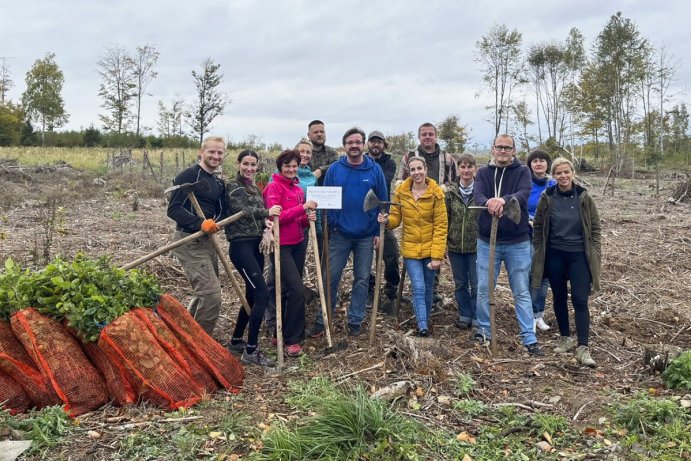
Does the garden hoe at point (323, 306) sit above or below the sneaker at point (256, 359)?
above

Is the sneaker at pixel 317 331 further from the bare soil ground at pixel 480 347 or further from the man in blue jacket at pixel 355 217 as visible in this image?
the man in blue jacket at pixel 355 217

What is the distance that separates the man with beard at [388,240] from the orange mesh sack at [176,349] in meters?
2.68

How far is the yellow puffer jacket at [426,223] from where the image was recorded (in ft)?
18.0

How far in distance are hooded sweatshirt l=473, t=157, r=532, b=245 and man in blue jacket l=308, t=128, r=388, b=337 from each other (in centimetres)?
104

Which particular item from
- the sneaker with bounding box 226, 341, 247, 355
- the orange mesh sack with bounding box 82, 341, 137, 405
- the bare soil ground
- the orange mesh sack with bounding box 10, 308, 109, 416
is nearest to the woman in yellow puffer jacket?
the bare soil ground

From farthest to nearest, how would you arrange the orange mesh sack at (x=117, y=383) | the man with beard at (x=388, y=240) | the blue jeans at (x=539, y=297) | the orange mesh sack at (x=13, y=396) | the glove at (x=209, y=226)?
the man with beard at (x=388, y=240), the blue jeans at (x=539, y=297), the glove at (x=209, y=226), the orange mesh sack at (x=117, y=383), the orange mesh sack at (x=13, y=396)

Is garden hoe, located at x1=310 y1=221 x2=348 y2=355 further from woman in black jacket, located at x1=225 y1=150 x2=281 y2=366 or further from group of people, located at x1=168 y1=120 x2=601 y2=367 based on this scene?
woman in black jacket, located at x1=225 y1=150 x2=281 y2=366

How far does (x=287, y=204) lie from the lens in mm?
5395

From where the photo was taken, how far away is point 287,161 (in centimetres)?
527

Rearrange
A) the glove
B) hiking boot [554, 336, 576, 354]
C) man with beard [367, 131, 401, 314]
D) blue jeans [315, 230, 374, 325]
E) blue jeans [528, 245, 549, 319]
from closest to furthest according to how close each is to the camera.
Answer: the glove < hiking boot [554, 336, 576, 354] < blue jeans [315, 230, 374, 325] < blue jeans [528, 245, 549, 319] < man with beard [367, 131, 401, 314]

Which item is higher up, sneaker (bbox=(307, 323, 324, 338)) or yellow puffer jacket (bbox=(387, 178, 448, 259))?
yellow puffer jacket (bbox=(387, 178, 448, 259))

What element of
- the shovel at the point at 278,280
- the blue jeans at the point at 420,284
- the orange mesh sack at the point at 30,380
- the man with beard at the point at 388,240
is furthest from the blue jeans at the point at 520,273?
the orange mesh sack at the point at 30,380

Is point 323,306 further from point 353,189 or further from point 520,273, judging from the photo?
point 520,273

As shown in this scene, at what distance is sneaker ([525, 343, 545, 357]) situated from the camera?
5242 mm
